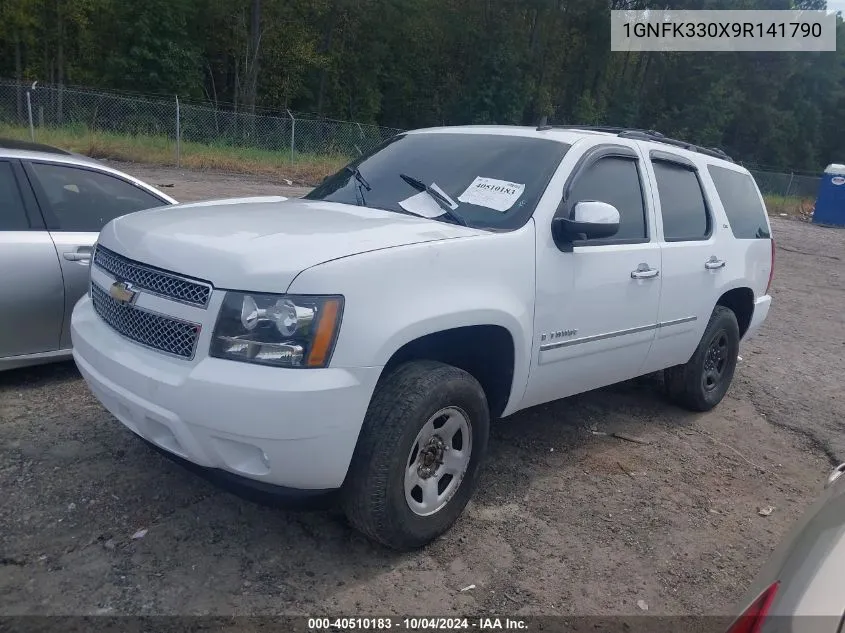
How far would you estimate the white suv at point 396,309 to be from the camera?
2766mm

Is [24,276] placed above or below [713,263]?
below

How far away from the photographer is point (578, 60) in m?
57.2

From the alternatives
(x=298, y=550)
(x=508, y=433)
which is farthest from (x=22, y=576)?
(x=508, y=433)

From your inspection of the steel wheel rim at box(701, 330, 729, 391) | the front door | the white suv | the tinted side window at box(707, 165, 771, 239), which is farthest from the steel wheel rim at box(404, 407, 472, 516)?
the tinted side window at box(707, 165, 771, 239)

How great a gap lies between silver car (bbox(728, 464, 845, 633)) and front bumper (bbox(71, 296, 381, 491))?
1487 millimetres

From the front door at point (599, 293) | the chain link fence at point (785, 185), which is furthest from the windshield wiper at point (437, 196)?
the chain link fence at point (785, 185)

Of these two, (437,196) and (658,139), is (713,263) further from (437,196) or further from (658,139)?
(437,196)

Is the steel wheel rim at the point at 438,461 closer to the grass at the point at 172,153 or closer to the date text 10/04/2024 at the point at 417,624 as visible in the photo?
the date text 10/04/2024 at the point at 417,624

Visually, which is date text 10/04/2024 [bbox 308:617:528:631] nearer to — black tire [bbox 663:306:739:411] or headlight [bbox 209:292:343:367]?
headlight [bbox 209:292:343:367]

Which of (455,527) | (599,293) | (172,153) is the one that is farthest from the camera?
(172,153)

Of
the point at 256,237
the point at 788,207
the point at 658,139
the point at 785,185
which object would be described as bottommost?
the point at 788,207

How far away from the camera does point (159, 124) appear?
21.9 m

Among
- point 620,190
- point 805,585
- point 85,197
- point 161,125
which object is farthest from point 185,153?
point 805,585

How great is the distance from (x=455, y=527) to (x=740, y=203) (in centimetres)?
361
